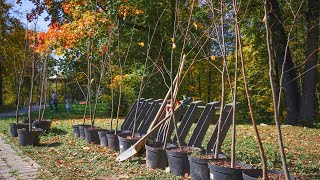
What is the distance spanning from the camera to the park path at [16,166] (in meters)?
5.63

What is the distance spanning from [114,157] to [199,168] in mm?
2547

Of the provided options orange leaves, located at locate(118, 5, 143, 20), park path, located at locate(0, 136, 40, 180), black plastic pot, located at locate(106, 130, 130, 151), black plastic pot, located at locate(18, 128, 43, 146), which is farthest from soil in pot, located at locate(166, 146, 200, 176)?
orange leaves, located at locate(118, 5, 143, 20)

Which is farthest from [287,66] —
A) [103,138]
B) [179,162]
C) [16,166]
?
[16,166]

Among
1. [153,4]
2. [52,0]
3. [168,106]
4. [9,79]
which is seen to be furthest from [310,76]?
[9,79]

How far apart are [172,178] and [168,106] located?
1.68 meters

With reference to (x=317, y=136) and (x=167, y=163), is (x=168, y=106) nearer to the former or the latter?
(x=167, y=163)

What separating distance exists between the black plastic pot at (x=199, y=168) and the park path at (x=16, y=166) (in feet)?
7.84

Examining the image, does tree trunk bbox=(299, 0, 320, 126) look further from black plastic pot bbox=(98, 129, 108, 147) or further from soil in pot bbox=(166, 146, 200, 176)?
soil in pot bbox=(166, 146, 200, 176)

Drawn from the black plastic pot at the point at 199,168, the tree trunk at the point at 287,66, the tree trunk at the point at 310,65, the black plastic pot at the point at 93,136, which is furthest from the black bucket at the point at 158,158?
the tree trunk at the point at 310,65

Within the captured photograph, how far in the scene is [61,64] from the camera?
17.9m

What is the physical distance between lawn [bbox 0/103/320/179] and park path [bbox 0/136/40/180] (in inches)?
6.2

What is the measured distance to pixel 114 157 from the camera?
6.94m

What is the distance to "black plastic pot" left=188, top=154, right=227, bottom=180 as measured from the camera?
Answer: 4750 mm

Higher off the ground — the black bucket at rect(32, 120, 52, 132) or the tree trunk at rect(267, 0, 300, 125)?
the tree trunk at rect(267, 0, 300, 125)
